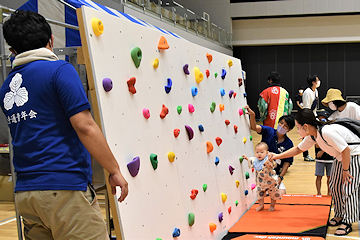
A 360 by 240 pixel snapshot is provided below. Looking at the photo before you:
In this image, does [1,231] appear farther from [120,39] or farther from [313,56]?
[313,56]

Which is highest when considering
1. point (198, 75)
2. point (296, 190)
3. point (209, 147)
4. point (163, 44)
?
point (163, 44)

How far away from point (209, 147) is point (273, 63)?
16803 millimetres

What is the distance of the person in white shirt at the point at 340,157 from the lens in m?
3.57

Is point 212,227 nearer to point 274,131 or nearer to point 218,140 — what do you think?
point 218,140

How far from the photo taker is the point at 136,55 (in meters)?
2.39

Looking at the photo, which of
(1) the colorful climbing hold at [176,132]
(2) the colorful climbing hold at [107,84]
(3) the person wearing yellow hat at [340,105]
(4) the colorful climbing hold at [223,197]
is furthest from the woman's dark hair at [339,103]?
(2) the colorful climbing hold at [107,84]

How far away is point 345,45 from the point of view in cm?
1880

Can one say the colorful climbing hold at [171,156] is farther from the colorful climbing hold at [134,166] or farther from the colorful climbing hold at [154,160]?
the colorful climbing hold at [134,166]

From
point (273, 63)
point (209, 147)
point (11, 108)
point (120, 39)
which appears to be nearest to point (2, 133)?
point (209, 147)

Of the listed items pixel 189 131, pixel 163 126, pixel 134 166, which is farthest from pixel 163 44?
pixel 134 166

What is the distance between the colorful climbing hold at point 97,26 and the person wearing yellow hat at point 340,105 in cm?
327

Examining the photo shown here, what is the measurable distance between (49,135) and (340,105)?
13.0 ft

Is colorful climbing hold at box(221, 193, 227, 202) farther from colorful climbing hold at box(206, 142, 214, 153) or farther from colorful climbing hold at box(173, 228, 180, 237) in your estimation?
colorful climbing hold at box(173, 228, 180, 237)

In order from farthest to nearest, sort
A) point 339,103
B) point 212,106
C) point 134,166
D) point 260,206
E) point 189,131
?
point 339,103 < point 260,206 < point 212,106 < point 189,131 < point 134,166
